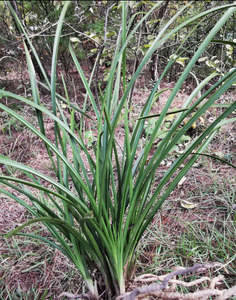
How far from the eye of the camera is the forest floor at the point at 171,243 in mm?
820

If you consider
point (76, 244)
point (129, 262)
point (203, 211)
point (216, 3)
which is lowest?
point (203, 211)

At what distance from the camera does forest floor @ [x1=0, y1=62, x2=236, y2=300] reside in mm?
820

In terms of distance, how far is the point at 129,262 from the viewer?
69 centimetres

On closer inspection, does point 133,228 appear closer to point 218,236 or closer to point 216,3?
point 218,236

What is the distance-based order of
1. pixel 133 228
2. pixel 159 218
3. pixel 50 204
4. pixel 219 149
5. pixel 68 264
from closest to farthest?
1. pixel 133 228
2. pixel 68 264
3. pixel 159 218
4. pixel 50 204
5. pixel 219 149

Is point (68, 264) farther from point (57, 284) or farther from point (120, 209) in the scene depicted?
point (120, 209)

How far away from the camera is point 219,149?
4.84ft

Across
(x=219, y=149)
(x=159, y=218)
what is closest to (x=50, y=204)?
(x=159, y=218)

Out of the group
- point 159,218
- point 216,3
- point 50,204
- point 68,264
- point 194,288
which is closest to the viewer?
point 194,288

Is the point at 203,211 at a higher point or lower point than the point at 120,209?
lower

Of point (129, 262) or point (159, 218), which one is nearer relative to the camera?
point (129, 262)

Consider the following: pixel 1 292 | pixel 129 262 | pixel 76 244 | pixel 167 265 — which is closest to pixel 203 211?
pixel 167 265

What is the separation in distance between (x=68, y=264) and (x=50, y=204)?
396mm

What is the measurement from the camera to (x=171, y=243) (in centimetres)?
92
